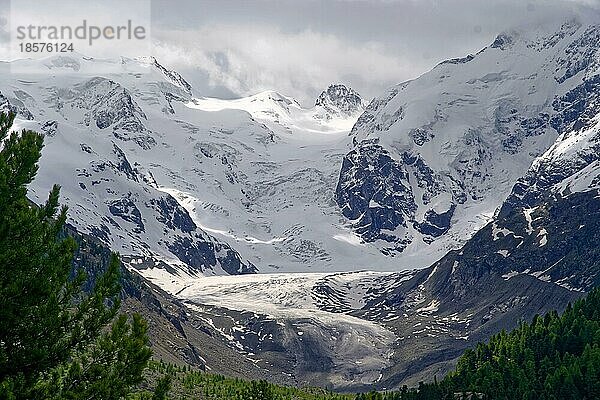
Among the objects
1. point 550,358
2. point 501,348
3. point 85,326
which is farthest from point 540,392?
point 85,326

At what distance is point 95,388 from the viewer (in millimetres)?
34188

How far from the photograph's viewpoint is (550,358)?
118500 mm

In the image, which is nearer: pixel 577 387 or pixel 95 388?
pixel 95 388

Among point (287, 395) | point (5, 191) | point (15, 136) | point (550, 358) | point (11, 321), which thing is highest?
point (550, 358)

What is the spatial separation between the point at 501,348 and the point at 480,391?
2017cm

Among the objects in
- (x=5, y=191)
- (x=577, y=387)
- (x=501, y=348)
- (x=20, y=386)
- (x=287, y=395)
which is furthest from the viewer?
(x=501, y=348)

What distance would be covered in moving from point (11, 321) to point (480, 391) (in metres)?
→ 88.3

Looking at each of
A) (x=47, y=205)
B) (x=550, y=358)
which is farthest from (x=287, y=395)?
(x=47, y=205)

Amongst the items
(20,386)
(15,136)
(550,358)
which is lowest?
(20,386)

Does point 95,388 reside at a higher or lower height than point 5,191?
lower

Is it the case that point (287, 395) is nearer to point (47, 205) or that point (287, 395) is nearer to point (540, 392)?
point (540, 392)

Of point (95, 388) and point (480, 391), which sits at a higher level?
point (480, 391)

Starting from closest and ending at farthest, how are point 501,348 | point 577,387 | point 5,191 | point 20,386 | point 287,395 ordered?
point 20,386 < point 5,191 < point 577,387 < point 287,395 < point 501,348

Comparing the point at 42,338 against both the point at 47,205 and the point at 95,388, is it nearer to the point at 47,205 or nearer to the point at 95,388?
the point at 95,388
